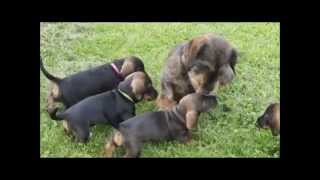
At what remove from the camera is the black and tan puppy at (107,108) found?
6543 millimetres

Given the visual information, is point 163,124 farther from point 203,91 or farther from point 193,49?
point 193,49

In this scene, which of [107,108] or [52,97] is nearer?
[107,108]

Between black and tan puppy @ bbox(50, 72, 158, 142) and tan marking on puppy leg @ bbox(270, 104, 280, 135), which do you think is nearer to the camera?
black and tan puppy @ bbox(50, 72, 158, 142)

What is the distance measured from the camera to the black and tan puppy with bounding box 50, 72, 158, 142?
654cm

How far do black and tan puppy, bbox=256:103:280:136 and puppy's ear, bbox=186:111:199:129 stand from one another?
0.63 metres

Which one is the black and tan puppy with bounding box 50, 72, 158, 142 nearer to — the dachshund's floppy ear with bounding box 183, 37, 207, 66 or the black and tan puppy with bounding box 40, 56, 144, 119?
the black and tan puppy with bounding box 40, 56, 144, 119

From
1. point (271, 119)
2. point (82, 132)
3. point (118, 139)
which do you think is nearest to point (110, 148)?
point (118, 139)

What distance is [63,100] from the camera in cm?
676

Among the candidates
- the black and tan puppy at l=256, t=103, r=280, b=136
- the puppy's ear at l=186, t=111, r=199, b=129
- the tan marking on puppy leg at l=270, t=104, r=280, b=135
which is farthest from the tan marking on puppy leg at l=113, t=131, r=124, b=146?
the tan marking on puppy leg at l=270, t=104, r=280, b=135

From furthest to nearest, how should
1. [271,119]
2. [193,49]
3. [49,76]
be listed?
1. [49,76]
2. [271,119]
3. [193,49]

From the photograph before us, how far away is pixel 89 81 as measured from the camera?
6727 millimetres

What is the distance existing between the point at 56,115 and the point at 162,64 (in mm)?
1036

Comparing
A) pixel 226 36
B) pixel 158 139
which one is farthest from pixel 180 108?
pixel 226 36

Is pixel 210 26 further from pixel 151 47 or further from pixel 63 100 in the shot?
pixel 63 100
